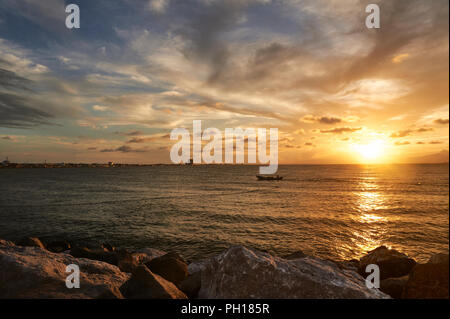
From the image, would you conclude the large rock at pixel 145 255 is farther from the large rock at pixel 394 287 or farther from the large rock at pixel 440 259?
the large rock at pixel 440 259

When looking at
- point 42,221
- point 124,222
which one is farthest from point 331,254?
point 42,221

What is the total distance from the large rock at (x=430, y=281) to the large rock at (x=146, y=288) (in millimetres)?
5545

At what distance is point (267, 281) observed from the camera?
575 cm

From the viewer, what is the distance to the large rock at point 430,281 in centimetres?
496

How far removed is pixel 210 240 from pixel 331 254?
994 centimetres

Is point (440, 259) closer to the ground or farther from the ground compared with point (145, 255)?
farther from the ground

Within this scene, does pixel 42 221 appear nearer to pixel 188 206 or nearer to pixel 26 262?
pixel 188 206

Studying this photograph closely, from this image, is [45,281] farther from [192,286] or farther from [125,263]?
[125,263]

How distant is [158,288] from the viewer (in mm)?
5668

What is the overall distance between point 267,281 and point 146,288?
9.59 feet

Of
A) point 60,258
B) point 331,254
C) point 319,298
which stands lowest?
point 331,254

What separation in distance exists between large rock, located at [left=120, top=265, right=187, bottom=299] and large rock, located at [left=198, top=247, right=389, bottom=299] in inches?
44.1

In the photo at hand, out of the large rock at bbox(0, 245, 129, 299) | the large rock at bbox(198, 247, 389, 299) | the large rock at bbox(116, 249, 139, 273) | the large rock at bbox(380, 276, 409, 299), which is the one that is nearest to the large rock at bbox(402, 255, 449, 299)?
the large rock at bbox(198, 247, 389, 299)

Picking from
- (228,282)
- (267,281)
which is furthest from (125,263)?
(267,281)
